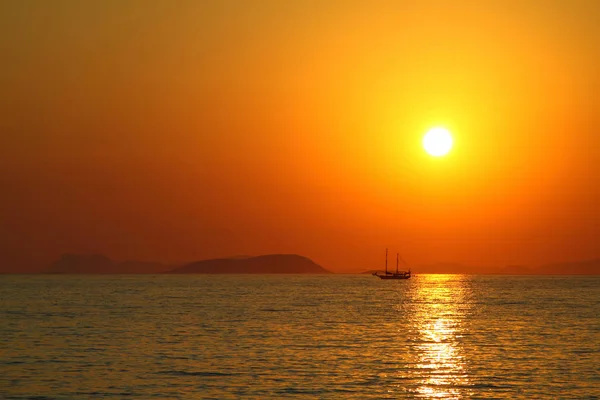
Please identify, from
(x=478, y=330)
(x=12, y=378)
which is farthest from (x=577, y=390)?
(x=478, y=330)

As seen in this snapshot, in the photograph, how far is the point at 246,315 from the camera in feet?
424

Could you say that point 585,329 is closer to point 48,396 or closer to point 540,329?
point 540,329

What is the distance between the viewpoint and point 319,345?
80188 millimetres

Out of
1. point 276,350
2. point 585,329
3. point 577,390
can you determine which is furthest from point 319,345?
point 585,329

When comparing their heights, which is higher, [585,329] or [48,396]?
[585,329]

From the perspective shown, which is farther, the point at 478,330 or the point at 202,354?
the point at 478,330

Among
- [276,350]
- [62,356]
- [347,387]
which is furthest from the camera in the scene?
[276,350]

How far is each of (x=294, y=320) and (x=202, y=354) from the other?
43.8m

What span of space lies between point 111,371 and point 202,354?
1209cm

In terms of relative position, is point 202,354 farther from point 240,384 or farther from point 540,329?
point 540,329

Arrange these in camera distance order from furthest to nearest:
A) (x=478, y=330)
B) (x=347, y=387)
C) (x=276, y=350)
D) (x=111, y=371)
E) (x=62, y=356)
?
1. (x=478, y=330)
2. (x=276, y=350)
3. (x=62, y=356)
4. (x=111, y=371)
5. (x=347, y=387)

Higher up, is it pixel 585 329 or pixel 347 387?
pixel 585 329

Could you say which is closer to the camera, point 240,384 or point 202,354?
point 240,384

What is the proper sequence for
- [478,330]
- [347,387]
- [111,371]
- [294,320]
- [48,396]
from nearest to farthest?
[48,396] < [347,387] < [111,371] < [478,330] < [294,320]
